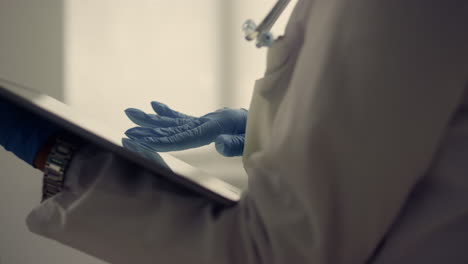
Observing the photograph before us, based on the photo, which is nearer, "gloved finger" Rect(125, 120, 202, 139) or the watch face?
the watch face

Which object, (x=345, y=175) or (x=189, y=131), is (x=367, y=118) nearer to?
(x=345, y=175)

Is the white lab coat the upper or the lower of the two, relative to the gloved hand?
upper

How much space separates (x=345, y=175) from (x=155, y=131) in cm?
37

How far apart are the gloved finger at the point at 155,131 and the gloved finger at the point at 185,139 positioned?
0.6 inches

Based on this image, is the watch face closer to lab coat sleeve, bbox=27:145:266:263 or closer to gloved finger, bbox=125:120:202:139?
lab coat sleeve, bbox=27:145:266:263

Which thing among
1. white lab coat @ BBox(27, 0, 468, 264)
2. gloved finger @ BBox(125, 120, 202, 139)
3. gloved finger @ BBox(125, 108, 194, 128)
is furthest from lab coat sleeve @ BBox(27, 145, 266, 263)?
gloved finger @ BBox(125, 108, 194, 128)

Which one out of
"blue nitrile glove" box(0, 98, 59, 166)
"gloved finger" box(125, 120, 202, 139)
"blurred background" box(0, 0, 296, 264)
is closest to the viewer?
"blue nitrile glove" box(0, 98, 59, 166)

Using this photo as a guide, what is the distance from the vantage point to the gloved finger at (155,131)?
0.55 metres

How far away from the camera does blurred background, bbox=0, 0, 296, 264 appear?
1.08 meters

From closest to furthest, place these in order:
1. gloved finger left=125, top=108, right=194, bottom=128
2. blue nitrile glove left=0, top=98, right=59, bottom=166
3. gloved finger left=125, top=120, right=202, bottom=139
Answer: blue nitrile glove left=0, top=98, right=59, bottom=166 → gloved finger left=125, top=120, right=202, bottom=139 → gloved finger left=125, top=108, right=194, bottom=128

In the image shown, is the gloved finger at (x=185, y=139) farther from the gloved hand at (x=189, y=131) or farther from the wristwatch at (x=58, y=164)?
the wristwatch at (x=58, y=164)

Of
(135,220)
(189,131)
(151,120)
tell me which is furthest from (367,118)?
(151,120)

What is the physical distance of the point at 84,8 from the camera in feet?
3.70

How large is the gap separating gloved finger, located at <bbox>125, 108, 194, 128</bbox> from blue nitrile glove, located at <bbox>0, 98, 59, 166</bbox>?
9.6 inches
